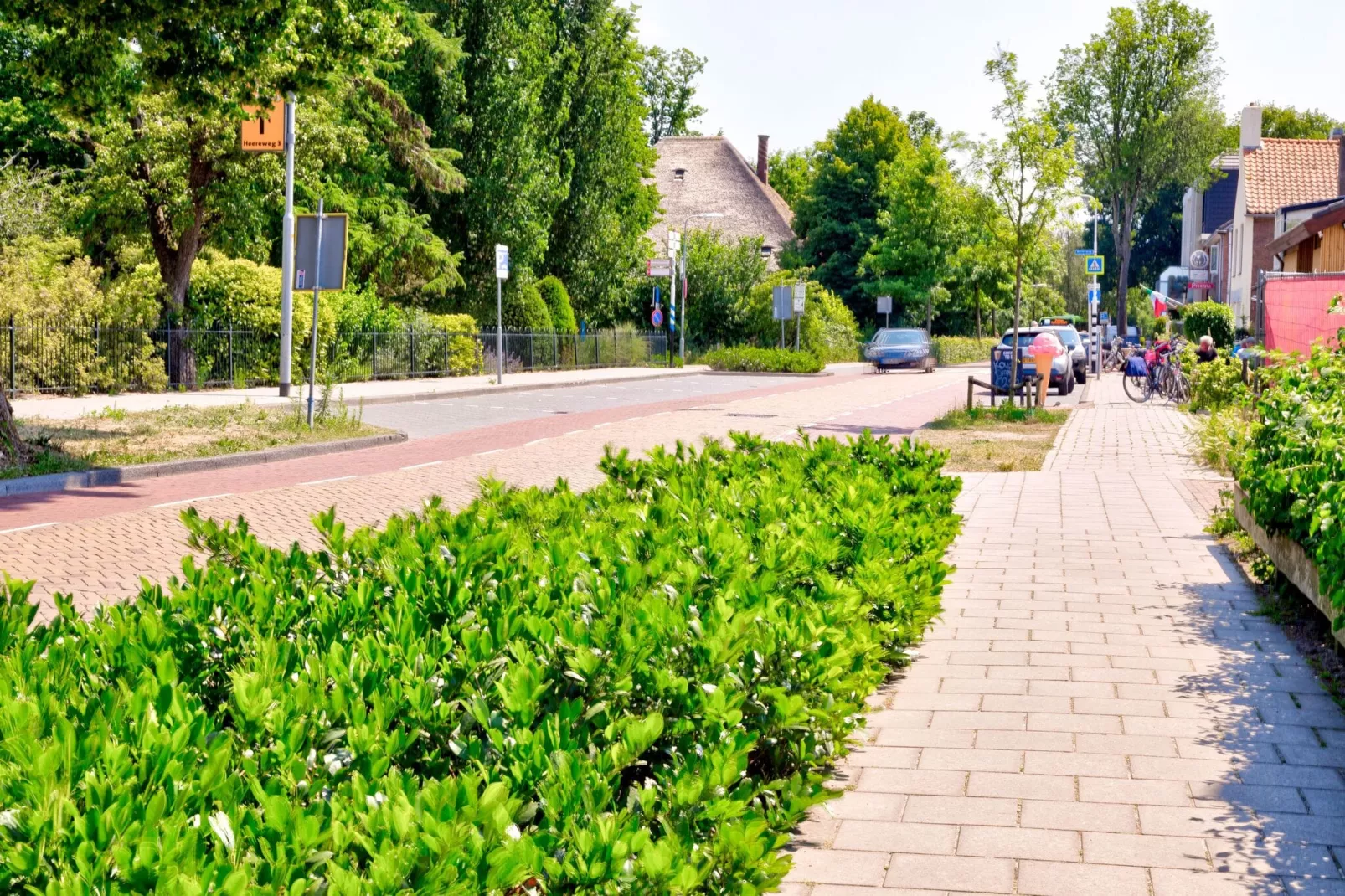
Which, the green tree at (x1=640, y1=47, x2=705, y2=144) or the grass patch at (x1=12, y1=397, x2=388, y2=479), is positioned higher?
the green tree at (x1=640, y1=47, x2=705, y2=144)

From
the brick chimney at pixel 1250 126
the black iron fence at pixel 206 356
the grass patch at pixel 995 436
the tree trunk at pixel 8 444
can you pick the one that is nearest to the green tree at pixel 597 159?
the black iron fence at pixel 206 356

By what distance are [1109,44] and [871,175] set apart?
1358 cm

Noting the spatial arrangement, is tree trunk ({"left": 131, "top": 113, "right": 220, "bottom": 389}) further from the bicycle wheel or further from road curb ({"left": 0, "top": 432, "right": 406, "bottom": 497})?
the bicycle wheel

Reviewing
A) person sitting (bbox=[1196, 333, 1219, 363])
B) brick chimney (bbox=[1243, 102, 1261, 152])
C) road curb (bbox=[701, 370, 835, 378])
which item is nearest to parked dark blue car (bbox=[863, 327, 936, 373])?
road curb (bbox=[701, 370, 835, 378])

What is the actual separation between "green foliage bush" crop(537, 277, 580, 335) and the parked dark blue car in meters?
11.7

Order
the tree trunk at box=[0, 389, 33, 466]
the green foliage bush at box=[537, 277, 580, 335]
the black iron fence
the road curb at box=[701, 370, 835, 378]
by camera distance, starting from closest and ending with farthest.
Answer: the tree trunk at box=[0, 389, 33, 466], the black iron fence, the road curb at box=[701, 370, 835, 378], the green foliage bush at box=[537, 277, 580, 335]

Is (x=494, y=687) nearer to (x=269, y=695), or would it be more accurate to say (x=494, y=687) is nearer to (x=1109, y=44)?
(x=269, y=695)

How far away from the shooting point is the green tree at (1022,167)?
23172 mm

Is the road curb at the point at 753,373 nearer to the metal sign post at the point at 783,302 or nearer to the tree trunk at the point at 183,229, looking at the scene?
the metal sign post at the point at 783,302

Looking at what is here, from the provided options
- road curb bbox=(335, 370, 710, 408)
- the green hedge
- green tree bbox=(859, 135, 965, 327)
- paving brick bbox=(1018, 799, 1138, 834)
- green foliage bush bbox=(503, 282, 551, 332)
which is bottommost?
paving brick bbox=(1018, 799, 1138, 834)

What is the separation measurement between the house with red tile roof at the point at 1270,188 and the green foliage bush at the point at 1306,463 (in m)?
44.1

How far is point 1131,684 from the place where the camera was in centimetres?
580

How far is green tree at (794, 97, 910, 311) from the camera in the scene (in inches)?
2746

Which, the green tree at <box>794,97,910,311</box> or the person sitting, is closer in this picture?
the person sitting
